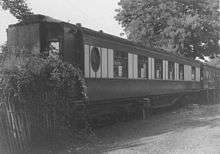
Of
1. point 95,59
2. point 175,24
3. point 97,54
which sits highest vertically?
point 175,24

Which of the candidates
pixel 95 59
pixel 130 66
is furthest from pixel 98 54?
pixel 130 66

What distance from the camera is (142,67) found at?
17.3 m

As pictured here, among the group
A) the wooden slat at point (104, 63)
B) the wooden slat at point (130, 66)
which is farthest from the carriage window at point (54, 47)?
the wooden slat at point (130, 66)

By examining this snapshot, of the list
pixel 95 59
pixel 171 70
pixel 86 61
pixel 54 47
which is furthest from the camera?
pixel 171 70

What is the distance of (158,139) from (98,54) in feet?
11.8

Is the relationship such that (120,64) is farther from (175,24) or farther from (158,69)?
(175,24)

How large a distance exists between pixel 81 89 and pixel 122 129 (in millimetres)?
2923

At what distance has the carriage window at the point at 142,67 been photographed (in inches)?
665

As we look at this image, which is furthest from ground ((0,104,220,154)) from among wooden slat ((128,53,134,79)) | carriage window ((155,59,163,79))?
carriage window ((155,59,163,79))

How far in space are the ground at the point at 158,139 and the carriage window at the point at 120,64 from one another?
1.87 m

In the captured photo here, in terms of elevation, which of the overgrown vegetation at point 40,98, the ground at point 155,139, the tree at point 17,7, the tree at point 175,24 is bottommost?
the ground at point 155,139

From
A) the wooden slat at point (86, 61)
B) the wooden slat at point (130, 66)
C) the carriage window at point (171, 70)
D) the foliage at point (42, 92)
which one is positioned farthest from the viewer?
the carriage window at point (171, 70)

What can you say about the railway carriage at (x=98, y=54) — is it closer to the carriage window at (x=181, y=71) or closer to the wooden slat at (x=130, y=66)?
the wooden slat at (x=130, y=66)

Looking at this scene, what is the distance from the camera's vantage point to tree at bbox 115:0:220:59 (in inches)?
1425
